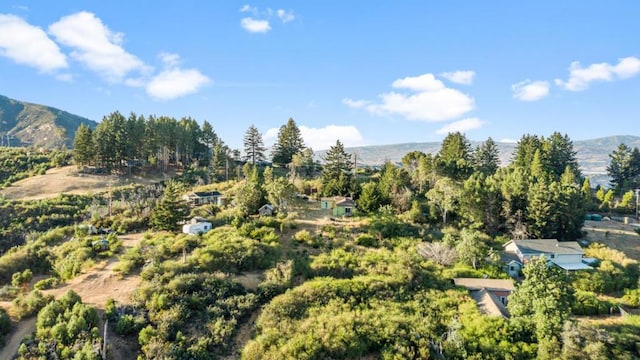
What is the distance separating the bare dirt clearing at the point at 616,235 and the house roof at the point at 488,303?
71.9 feet

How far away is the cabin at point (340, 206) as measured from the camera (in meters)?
40.9

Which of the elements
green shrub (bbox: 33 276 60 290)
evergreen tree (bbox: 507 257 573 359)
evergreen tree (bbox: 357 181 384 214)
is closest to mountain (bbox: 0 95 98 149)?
green shrub (bbox: 33 276 60 290)

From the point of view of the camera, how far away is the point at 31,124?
511ft

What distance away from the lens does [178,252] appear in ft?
94.2

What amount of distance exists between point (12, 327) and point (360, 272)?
2147 centimetres

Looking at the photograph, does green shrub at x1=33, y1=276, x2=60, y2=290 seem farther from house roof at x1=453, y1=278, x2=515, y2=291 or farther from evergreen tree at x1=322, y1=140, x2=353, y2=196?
evergreen tree at x1=322, y1=140, x2=353, y2=196

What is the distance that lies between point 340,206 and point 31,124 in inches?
6922

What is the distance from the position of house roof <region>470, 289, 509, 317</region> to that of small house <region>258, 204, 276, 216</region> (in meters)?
22.2

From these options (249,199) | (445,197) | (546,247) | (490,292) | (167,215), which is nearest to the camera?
(490,292)

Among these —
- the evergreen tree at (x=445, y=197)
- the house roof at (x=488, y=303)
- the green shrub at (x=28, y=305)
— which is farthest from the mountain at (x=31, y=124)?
the house roof at (x=488, y=303)

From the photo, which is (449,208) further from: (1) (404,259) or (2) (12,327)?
(2) (12,327)

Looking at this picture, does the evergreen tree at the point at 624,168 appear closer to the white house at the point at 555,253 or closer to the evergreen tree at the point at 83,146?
the white house at the point at 555,253

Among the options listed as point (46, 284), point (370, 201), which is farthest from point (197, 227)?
point (370, 201)

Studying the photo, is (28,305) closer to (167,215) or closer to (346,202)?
(167,215)
